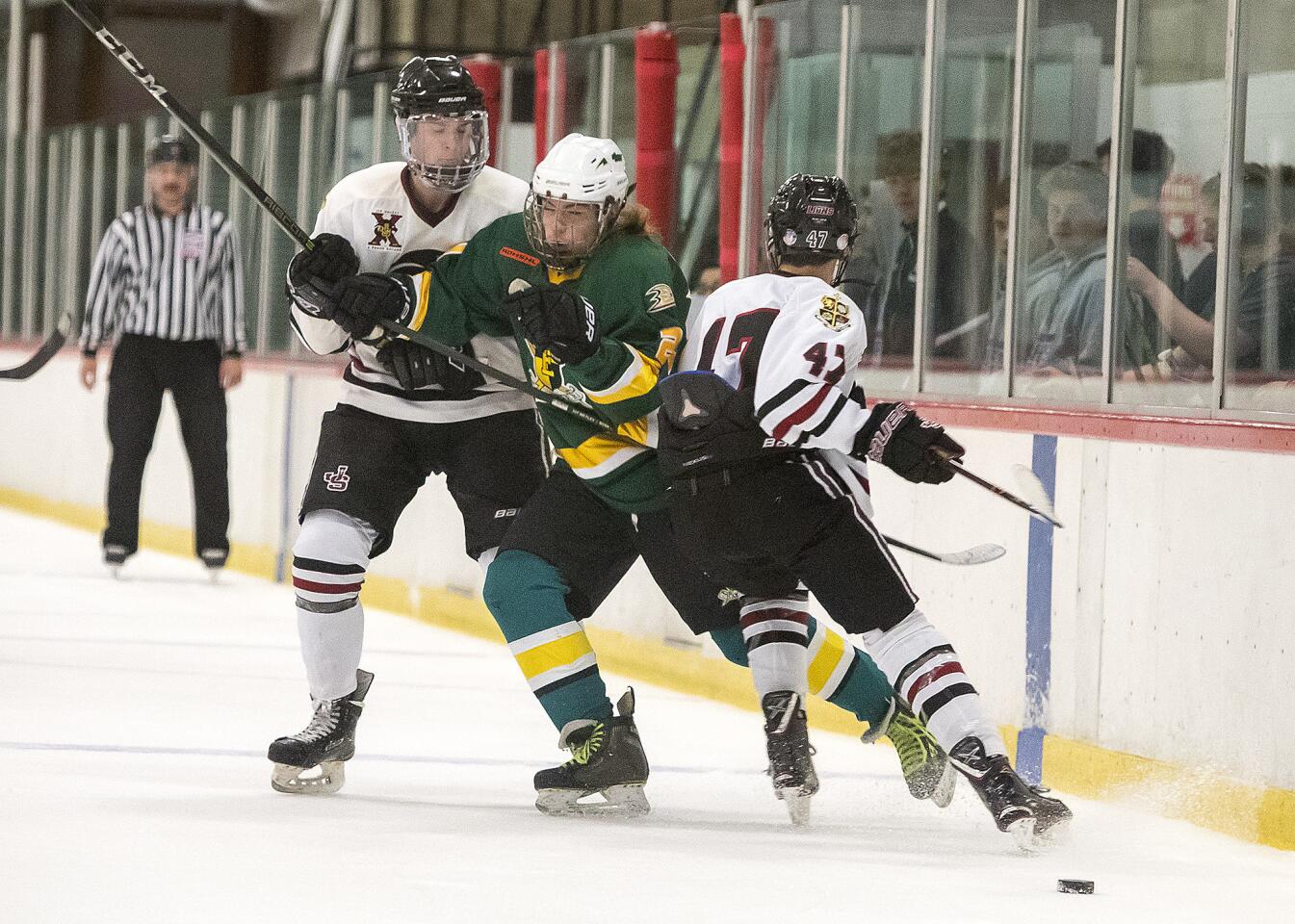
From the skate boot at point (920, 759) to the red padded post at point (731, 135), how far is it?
2.48m

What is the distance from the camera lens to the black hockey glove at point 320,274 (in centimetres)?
389

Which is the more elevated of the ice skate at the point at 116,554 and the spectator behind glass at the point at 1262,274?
the spectator behind glass at the point at 1262,274

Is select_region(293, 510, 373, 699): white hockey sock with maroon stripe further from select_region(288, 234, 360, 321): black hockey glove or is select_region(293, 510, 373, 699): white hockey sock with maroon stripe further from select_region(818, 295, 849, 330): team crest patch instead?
select_region(818, 295, 849, 330): team crest patch

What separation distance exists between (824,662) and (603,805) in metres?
0.47

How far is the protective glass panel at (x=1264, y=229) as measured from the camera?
4.19 metres

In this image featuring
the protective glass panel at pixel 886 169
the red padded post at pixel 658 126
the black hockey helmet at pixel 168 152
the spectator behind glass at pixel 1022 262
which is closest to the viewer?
the spectator behind glass at pixel 1022 262

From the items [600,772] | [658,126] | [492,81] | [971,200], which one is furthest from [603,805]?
[492,81]

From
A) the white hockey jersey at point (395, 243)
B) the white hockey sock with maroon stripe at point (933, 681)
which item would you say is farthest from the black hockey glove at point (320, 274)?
the white hockey sock with maroon stripe at point (933, 681)

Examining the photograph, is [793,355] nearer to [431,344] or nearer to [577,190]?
[577,190]

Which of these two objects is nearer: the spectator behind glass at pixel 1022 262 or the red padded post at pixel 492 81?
the spectator behind glass at pixel 1022 262

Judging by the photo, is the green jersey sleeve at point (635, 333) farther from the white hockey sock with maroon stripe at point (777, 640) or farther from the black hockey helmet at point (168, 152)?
the black hockey helmet at point (168, 152)

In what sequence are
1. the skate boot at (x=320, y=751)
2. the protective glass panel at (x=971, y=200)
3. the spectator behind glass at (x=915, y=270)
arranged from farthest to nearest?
the spectator behind glass at (x=915, y=270)
the protective glass panel at (x=971, y=200)
the skate boot at (x=320, y=751)

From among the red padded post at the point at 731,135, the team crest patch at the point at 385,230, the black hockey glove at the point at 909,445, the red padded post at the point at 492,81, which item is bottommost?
the black hockey glove at the point at 909,445

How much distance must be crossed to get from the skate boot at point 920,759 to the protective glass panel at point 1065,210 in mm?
1135
